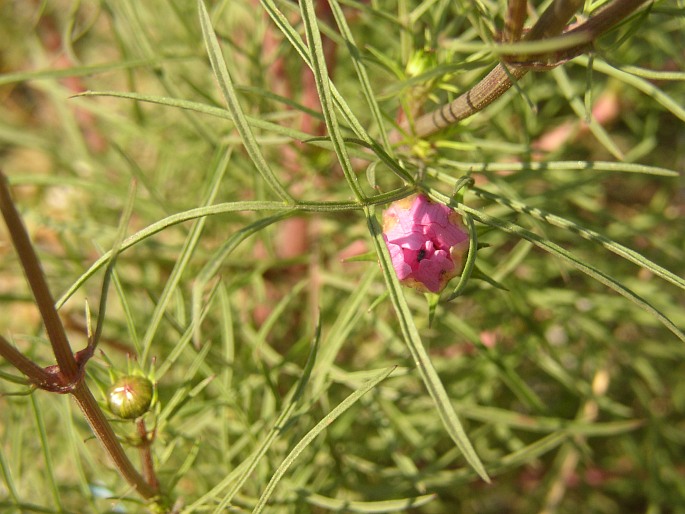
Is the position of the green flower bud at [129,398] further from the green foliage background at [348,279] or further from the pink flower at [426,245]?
the pink flower at [426,245]

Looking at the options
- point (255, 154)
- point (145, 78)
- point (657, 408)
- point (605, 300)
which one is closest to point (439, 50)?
point (255, 154)

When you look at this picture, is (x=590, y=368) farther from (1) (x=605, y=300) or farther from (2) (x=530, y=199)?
(2) (x=530, y=199)

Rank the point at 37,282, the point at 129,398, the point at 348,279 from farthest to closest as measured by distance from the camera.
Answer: the point at 348,279 < the point at 129,398 < the point at 37,282

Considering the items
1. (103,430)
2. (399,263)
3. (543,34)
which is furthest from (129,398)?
(543,34)

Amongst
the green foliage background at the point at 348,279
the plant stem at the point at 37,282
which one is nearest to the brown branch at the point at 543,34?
the green foliage background at the point at 348,279

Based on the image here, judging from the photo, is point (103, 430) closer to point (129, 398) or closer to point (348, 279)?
point (129, 398)

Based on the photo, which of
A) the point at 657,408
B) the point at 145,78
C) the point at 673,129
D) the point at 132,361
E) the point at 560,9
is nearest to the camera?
the point at 560,9
